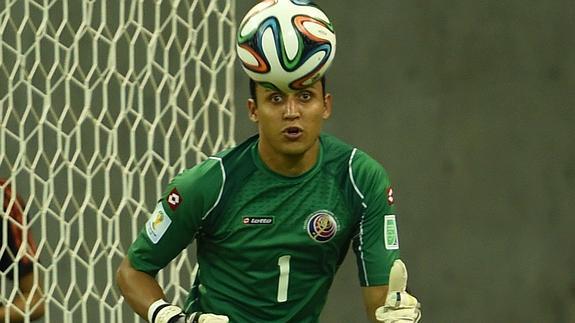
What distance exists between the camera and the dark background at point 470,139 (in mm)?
4969

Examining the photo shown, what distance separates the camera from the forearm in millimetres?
3057

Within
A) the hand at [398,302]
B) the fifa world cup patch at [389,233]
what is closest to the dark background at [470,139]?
the fifa world cup patch at [389,233]

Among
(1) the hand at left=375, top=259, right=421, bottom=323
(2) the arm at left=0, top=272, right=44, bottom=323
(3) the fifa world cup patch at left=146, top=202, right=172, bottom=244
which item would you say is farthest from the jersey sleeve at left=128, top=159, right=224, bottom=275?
(2) the arm at left=0, top=272, right=44, bottom=323

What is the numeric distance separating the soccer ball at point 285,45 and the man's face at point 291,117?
0.03 meters

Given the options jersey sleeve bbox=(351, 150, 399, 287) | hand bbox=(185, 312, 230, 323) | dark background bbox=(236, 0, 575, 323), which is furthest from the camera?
dark background bbox=(236, 0, 575, 323)

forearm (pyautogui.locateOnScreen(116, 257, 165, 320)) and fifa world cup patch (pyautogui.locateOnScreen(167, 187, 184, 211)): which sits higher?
fifa world cup patch (pyautogui.locateOnScreen(167, 187, 184, 211))

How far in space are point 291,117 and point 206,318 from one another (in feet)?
1.52

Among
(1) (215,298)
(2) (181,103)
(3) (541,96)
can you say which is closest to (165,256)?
(1) (215,298)

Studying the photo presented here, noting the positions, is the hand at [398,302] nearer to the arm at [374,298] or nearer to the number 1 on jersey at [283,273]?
the arm at [374,298]

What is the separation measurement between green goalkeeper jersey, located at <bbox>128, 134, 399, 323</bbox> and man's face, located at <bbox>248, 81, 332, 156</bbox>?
0.10m

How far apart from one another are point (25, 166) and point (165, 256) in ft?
3.21

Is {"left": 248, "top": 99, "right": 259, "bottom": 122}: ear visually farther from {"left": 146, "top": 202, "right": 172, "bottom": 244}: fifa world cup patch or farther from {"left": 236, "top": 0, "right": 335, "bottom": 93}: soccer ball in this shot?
{"left": 146, "top": 202, "right": 172, "bottom": 244}: fifa world cup patch

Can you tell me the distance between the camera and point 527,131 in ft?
16.6

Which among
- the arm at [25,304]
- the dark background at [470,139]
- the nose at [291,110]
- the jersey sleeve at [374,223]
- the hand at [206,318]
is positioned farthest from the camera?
the dark background at [470,139]
